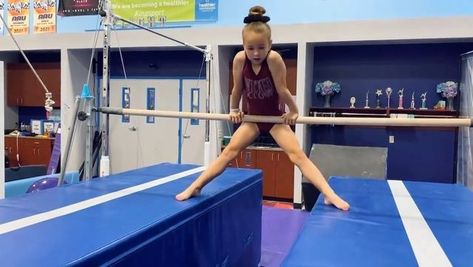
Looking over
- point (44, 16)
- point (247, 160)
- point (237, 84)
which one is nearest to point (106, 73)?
point (237, 84)

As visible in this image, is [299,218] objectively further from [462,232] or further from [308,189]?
[462,232]

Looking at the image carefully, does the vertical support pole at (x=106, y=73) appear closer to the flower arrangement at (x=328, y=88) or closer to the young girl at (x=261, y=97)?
the young girl at (x=261, y=97)

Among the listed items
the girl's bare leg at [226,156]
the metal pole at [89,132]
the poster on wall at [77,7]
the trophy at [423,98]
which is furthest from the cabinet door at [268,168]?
the girl's bare leg at [226,156]

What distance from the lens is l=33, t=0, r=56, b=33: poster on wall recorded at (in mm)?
7500

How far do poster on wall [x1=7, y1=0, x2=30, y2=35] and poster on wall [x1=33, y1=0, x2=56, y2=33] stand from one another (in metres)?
0.20

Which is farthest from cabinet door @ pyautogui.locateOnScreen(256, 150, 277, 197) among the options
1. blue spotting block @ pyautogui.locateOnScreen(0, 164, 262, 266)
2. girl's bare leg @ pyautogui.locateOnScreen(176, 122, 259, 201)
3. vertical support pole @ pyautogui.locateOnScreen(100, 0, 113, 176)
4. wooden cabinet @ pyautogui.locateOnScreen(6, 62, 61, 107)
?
wooden cabinet @ pyautogui.locateOnScreen(6, 62, 61, 107)

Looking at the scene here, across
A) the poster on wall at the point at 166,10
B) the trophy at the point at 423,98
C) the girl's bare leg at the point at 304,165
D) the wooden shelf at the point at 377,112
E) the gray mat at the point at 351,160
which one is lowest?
the gray mat at the point at 351,160

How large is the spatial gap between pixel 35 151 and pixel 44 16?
247 cm

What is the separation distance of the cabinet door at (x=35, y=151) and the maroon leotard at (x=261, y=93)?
238 inches

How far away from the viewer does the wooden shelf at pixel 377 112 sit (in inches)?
214

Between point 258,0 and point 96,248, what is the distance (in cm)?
581

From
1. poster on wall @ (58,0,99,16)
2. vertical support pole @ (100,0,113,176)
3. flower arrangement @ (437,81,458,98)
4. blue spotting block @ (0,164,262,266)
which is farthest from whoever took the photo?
poster on wall @ (58,0,99,16)

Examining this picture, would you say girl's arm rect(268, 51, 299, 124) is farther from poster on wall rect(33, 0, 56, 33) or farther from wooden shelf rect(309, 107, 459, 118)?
poster on wall rect(33, 0, 56, 33)

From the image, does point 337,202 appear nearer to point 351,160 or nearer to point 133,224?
point 133,224
